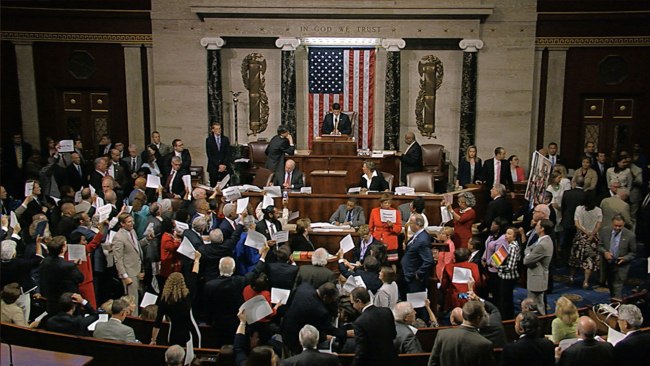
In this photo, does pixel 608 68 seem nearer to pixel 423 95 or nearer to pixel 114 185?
pixel 423 95

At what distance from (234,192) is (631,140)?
1063cm

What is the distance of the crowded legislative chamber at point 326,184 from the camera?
257 inches

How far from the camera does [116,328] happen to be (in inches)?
254

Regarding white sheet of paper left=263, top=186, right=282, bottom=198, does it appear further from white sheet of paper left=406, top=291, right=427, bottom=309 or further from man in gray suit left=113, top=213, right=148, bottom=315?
white sheet of paper left=406, top=291, right=427, bottom=309

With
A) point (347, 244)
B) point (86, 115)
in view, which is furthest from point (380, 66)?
point (347, 244)

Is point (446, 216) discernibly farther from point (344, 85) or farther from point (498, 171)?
point (344, 85)

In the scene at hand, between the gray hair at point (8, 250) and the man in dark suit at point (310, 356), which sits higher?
the gray hair at point (8, 250)

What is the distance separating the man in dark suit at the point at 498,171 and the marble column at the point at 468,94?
3.18 m

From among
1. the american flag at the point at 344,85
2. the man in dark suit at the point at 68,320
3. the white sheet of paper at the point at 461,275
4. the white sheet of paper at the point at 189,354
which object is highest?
the american flag at the point at 344,85

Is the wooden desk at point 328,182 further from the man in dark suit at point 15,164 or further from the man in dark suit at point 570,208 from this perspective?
the man in dark suit at point 15,164

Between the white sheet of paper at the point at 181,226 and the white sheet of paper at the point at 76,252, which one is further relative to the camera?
the white sheet of paper at the point at 181,226

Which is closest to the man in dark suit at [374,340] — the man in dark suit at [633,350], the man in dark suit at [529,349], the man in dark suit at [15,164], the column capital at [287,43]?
the man in dark suit at [529,349]

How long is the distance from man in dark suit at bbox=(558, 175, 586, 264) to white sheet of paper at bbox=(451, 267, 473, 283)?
3962 mm

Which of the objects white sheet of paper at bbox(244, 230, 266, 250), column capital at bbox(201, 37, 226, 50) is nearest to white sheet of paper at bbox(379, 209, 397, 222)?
white sheet of paper at bbox(244, 230, 266, 250)
